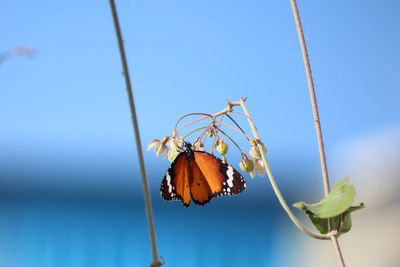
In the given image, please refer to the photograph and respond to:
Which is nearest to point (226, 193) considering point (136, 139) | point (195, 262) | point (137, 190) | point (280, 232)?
point (136, 139)

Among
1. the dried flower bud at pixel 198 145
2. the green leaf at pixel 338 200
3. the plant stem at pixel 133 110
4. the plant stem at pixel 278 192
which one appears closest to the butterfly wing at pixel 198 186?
the dried flower bud at pixel 198 145

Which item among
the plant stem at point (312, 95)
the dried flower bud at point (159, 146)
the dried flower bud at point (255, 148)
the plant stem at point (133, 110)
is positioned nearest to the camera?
the plant stem at point (133, 110)

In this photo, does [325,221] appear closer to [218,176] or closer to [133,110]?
[218,176]

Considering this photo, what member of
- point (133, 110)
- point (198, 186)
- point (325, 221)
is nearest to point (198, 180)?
point (198, 186)

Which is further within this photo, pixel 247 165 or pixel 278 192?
pixel 247 165

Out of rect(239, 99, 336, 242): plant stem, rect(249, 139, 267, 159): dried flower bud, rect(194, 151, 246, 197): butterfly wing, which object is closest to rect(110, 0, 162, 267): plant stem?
rect(239, 99, 336, 242): plant stem

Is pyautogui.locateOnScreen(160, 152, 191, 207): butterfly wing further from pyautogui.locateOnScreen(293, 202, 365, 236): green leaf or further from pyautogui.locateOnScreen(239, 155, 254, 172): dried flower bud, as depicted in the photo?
pyautogui.locateOnScreen(293, 202, 365, 236): green leaf

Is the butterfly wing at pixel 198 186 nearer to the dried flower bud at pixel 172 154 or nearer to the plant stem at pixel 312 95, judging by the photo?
the dried flower bud at pixel 172 154
